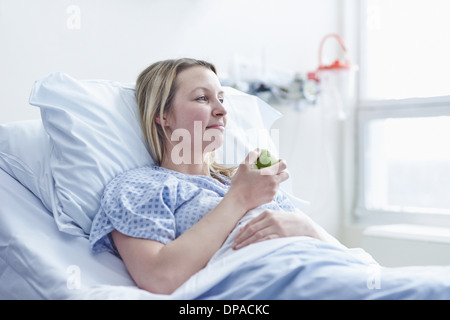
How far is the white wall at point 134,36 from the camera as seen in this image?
4.42ft

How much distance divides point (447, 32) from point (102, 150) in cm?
192

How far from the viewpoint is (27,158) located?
1.18 meters

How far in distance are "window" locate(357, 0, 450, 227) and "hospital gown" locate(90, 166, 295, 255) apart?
1478 mm

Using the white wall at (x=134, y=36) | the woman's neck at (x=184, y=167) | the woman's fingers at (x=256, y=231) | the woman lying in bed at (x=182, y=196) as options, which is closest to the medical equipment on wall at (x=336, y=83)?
the white wall at (x=134, y=36)

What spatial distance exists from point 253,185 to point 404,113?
1.61 m

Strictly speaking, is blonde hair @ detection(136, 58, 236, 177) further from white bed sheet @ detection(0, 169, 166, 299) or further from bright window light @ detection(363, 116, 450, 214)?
bright window light @ detection(363, 116, 450, 214)

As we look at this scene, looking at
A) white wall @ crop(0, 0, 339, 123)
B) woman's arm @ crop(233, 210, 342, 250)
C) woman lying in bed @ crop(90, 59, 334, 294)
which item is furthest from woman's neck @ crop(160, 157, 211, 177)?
white wall @ crop(0, 0, 339, 123)

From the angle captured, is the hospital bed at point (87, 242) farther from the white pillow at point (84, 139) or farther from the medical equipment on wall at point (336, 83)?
the medical equipment on wall at point (336, 83)

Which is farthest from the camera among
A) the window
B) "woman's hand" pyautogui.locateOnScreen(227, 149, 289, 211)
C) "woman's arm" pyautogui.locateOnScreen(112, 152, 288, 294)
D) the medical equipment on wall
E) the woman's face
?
the window

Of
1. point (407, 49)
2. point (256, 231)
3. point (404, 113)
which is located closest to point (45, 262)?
point (256, 231)

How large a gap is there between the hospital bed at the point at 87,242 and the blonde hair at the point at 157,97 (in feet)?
0.10

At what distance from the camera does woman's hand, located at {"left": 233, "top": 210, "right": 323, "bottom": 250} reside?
102cm

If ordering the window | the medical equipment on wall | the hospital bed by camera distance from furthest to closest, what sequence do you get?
the window → the medical equipment on wall → the hospital bed

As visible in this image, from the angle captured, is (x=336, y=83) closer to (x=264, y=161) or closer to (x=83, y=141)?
(x=264, y=161)
